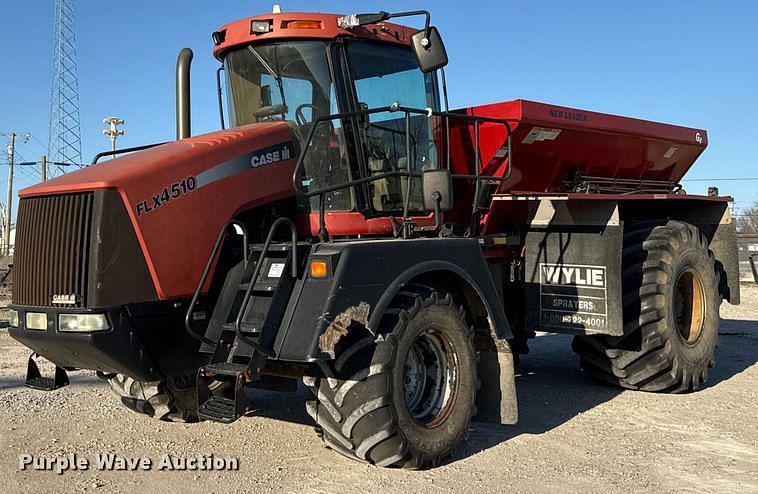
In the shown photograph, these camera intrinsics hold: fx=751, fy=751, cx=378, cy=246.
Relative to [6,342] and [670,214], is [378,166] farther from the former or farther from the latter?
[6,342]

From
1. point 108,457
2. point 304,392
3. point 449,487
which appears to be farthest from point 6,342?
point 449,487

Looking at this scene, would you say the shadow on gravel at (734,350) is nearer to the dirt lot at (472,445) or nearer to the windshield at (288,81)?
the dirt lot at (472,445)

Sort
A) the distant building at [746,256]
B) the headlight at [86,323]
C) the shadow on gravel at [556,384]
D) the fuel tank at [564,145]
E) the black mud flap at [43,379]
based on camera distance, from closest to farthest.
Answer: the headlight at [86,323] < the black mud flap at [43,379] < the shadow on gravel at [556,384] < the fuel tank at [564,145] < the distant building at [746,256]

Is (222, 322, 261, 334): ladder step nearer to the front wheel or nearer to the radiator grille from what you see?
the radiator grille

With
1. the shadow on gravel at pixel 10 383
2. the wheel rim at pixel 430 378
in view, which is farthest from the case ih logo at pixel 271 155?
the shadow on gravel at pixel 10 383

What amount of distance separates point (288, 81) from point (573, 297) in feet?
10.4

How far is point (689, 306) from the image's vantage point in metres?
7.71

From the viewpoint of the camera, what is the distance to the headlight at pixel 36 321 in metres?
4.33

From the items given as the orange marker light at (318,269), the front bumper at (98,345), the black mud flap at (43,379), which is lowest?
the black mud flap at (43,379)

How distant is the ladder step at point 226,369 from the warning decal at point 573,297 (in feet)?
10.9

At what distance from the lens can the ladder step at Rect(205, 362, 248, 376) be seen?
4.23m

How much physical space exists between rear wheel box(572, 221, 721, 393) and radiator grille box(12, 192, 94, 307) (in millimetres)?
4738

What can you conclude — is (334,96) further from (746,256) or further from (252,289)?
(746,256)

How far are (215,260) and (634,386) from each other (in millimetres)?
4365
